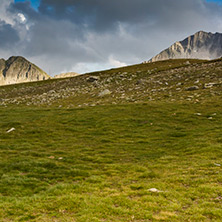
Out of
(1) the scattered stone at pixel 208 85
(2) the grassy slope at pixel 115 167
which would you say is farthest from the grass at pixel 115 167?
(1) the scattered stone at pixel 208 85

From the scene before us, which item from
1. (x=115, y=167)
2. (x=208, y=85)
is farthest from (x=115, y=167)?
(x=208, y=85)

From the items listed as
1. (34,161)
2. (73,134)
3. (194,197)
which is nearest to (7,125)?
(73,134)

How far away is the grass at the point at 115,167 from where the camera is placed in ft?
29.1

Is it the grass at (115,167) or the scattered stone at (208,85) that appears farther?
the scattered stone at (208,85)

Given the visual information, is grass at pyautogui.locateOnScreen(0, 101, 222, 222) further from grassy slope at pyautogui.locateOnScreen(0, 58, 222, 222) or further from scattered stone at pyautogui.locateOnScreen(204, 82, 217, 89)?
scattered stone at pyautogui.locateOnScreen(204, 82, 217, 89)

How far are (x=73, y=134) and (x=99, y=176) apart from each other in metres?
10.7

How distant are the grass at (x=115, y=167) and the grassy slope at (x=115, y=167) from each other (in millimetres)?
46

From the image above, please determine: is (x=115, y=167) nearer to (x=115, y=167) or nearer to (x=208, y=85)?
(x=115, y=167)

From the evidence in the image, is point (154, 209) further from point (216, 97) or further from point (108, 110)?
point (216, 97)

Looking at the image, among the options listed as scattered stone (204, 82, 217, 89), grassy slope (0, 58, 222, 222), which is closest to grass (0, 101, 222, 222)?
grassy slope (0, 58, 222, 222)

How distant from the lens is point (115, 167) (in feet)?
47.3

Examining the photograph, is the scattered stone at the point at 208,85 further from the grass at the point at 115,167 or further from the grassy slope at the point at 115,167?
the grassy slope at the point at 115,167

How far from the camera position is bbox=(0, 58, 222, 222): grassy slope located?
8883mm

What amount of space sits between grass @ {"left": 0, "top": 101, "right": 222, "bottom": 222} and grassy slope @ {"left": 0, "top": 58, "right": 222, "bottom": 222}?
0.15ft
